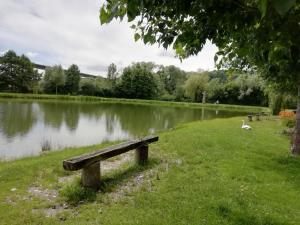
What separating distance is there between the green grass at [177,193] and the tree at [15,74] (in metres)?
57.9

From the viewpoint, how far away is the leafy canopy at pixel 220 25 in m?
2.29

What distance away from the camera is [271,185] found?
257 inches

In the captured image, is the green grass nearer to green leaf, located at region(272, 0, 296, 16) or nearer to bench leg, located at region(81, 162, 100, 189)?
bench leg, located at region(81, 162, 100, 189)

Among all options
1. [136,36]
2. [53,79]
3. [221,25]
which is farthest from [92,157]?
[53,79]

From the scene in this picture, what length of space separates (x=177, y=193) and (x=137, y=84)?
207 feet

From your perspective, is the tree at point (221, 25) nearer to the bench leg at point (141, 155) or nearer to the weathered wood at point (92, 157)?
the weathered wood at point (92, 157)

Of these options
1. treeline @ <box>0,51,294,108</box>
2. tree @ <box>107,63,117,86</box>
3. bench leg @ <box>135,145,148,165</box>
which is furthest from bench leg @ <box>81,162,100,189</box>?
tree @ <box>107,63,117,86</box>

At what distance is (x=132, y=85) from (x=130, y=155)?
58.8 m

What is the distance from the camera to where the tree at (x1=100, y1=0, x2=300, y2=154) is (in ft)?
7.55

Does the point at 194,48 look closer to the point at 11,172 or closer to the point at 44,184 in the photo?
the point at 44,184

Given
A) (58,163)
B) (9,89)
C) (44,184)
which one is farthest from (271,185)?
(9,89)

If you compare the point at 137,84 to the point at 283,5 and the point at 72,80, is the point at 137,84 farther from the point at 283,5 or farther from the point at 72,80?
the point at 283,5

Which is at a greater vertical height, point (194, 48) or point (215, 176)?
point (194, 48)

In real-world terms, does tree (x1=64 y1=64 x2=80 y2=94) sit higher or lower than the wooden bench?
higher
